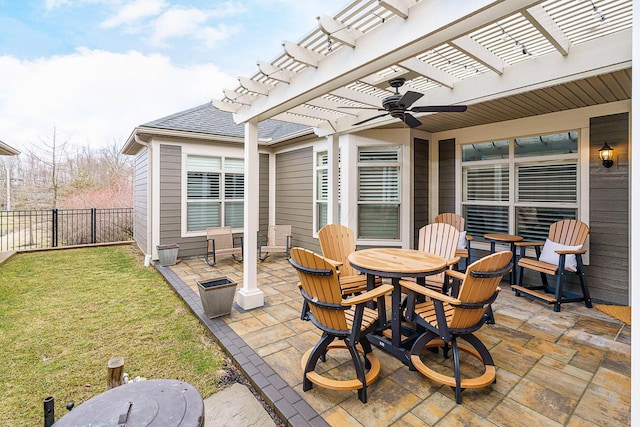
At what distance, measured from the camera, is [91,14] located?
25.3 feet

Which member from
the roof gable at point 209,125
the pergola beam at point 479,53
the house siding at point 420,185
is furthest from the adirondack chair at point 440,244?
the roof gable at point 209,125

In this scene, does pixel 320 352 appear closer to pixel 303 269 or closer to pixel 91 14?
pixel 303 269

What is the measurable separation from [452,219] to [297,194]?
356 centimetres

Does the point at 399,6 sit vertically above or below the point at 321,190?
above

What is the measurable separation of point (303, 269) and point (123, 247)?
8.40 m

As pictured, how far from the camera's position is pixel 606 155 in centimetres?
393

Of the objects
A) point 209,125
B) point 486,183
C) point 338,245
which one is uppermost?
point 209,125

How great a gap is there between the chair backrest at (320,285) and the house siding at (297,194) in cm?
447

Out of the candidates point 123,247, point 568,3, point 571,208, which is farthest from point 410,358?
point 123,247

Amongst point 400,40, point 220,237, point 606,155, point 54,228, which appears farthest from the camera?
point 54,228

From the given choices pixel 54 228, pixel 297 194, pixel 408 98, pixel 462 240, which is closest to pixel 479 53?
pixel 408 98

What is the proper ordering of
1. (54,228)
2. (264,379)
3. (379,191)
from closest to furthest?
(264,379) → (379,191) → (54,228)

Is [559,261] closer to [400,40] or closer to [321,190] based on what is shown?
[400,40]

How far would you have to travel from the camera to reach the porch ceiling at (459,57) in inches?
75.4
